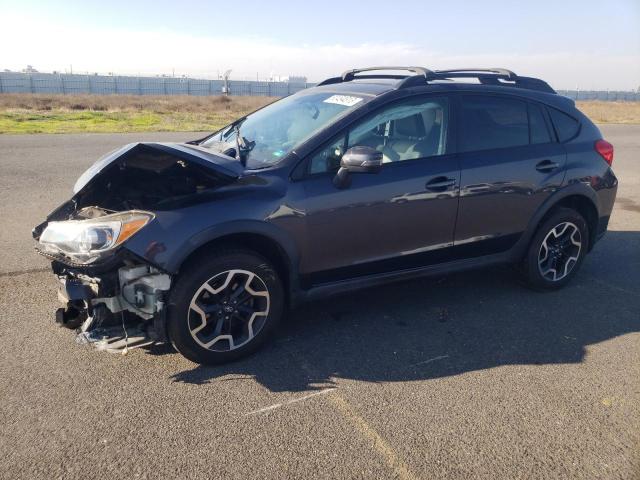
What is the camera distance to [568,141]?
496 cm

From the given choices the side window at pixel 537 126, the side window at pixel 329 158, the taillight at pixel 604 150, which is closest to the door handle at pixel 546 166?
the side window at pixel 537 126

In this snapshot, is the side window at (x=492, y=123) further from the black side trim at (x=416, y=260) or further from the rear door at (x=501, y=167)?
the black side trim at (x=416, y=260)

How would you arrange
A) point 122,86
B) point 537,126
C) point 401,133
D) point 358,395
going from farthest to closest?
→ point 122,86 → point 537,126 → point 401,133 → point 358,395

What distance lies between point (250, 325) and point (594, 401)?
2.23 m

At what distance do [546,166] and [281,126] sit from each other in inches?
93.2

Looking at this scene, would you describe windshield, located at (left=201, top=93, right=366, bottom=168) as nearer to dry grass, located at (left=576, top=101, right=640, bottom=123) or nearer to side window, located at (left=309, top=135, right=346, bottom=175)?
side window, located at (left=309, top=135, right=346, bottom=175)

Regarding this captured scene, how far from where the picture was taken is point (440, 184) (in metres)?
4.15

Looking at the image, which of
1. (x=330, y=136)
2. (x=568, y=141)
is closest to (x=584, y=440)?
(x=330, y=136)

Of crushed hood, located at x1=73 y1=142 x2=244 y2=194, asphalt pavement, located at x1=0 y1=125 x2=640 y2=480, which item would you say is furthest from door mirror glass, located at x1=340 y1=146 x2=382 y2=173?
asphalt pavement, located at x1=0 y1=125 x2=640 y2=480

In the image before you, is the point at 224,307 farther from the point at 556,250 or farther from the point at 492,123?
the point at 556,250

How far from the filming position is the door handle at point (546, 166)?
469cm

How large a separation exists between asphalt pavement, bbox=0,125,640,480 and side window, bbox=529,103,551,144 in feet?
4.69

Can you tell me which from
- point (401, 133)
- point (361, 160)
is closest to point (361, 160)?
point (361, 160)

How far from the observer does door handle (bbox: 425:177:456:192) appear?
4105 millimetres
